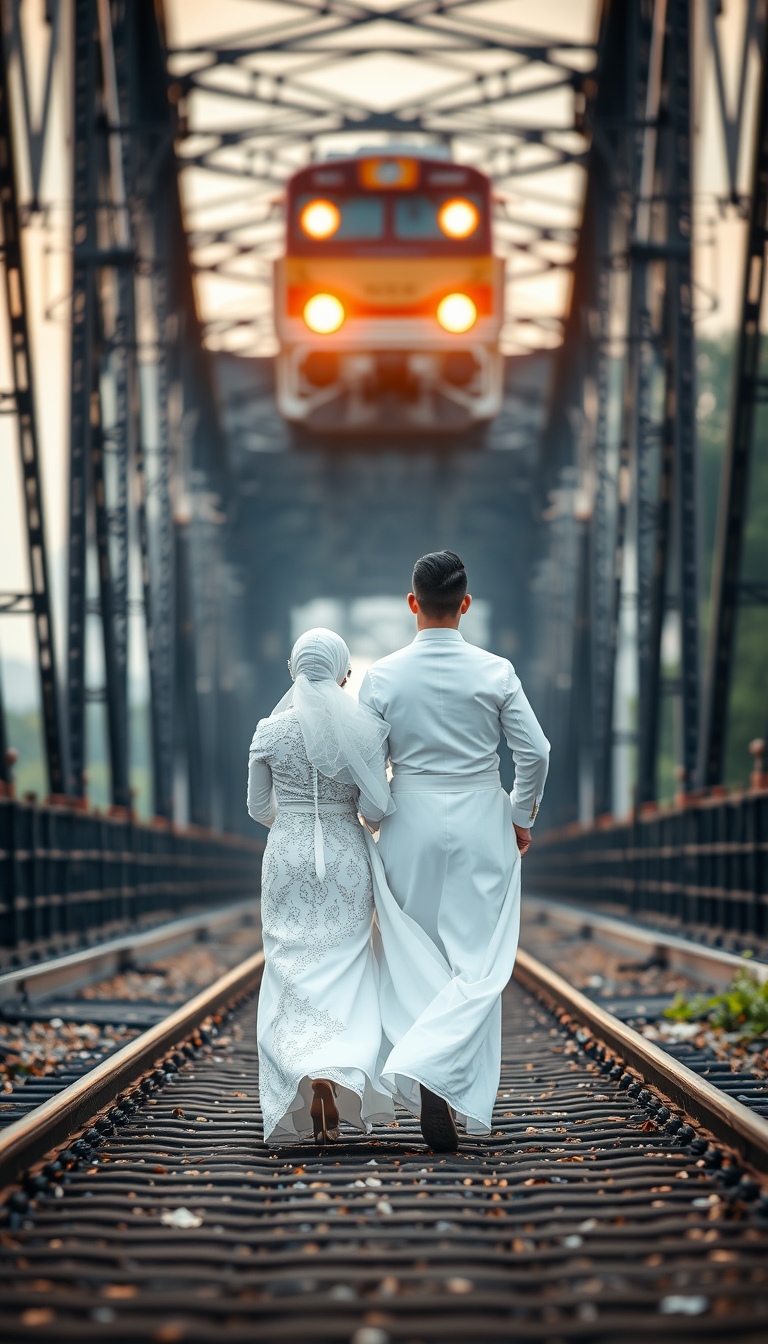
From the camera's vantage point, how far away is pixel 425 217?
17.0 metres

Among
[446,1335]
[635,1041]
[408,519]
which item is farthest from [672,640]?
[446,1335]

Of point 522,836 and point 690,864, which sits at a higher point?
point 522,836

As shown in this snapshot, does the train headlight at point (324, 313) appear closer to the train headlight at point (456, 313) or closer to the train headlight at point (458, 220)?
the train headlight at point (456, 313)

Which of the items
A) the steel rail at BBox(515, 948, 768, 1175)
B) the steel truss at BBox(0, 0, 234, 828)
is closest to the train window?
the steel truss at BBox(0, 0, 234, 828)

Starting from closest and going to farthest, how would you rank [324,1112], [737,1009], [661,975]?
[324,1112] → [737,1009] → [661,975]

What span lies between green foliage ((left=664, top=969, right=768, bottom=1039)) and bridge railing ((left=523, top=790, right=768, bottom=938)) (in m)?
2.42

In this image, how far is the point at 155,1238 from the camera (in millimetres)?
3588

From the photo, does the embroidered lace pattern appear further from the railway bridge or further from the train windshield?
the train windshield

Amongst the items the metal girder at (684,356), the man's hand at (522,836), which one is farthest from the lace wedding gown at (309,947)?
the metal girder at (684,356)

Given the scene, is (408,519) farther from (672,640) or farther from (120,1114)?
(120,1114)

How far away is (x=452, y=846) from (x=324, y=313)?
12.3 m

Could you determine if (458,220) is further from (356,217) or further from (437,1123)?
(437,1123)

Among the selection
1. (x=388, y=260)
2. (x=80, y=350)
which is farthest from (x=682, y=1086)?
(x=388, y=260)

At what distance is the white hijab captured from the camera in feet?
15.4
